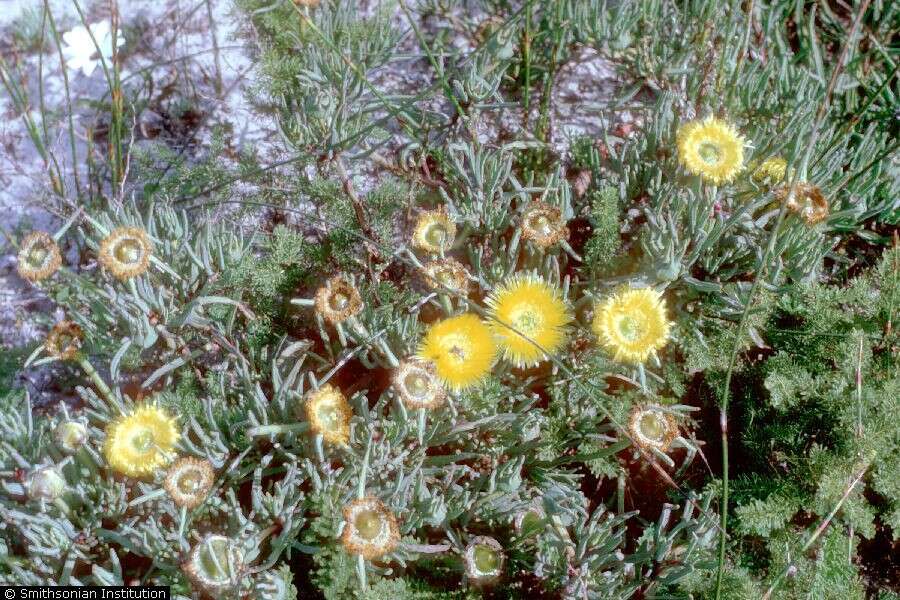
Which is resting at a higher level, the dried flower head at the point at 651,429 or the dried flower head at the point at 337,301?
the dried flower head at the point at 337,301

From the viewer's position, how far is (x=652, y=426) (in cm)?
184

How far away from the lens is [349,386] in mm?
2174

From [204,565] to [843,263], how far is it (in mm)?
2109

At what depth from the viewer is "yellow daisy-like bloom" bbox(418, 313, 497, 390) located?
1.86m

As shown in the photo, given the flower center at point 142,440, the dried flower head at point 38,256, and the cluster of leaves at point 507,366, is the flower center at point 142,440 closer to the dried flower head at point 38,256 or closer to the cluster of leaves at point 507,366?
the cluster of leaves at point 507,366

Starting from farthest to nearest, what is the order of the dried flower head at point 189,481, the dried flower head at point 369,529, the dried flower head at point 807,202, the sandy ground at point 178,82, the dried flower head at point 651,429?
the sandy ground at point 178,82
the dried flower head at point 807,202
the dried flower head at point 651,429
the dried flower head at point 189,481
the dried flower head at point 369,529

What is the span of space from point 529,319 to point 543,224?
0.84ft

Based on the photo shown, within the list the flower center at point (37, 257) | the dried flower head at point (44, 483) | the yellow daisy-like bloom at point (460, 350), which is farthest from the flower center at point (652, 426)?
the flower center at point (37, 257)

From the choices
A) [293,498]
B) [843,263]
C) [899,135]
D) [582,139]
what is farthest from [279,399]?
[899,135]

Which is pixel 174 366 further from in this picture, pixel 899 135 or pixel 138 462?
pixel 899 135

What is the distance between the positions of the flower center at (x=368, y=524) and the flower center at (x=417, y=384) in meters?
0.29

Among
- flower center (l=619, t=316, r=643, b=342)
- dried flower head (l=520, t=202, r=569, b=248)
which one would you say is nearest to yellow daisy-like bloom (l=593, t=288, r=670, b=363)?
flower center (l=619, t=316, r=643, b=342)

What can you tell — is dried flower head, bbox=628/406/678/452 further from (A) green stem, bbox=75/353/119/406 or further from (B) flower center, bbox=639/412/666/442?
(A) green stem, bbox=75/353/119/406

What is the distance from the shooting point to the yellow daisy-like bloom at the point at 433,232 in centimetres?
199
